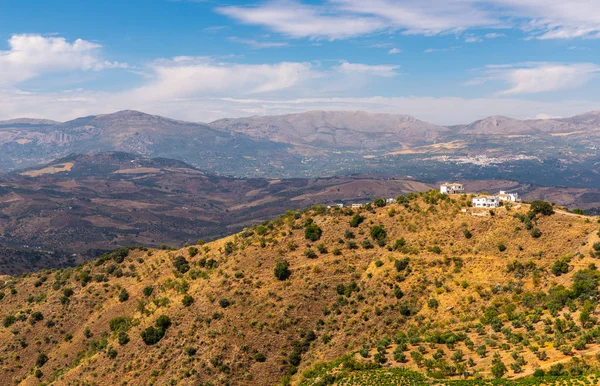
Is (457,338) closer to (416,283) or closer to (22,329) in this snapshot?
(416,283)

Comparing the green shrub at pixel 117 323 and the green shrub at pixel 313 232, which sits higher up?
the green shrub at pixel 313 232

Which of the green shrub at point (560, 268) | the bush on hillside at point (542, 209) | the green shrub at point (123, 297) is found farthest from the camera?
the green shrub at point (123, 297)

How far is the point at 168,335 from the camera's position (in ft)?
259

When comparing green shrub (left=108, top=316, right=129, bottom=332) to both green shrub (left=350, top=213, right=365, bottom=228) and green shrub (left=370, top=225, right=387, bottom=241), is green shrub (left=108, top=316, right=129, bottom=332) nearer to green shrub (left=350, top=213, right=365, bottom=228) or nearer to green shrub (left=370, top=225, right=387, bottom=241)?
green shrub (left=350, top=213, right=365, bottom=228)

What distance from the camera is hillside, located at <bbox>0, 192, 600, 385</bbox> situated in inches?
2409

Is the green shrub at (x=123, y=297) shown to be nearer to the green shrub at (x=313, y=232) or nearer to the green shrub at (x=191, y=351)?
the green shrub at (x=191, y=351)

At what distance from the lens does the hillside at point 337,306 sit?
6119 centimetres

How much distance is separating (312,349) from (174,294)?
33751 mm

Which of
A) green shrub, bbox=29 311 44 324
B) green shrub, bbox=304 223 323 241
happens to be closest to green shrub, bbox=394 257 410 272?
green shrub, bbox=304 223 323 241

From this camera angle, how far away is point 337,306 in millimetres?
79875

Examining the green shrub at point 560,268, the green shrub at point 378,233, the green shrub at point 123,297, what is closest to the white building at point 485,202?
the green shrub at point 378,233

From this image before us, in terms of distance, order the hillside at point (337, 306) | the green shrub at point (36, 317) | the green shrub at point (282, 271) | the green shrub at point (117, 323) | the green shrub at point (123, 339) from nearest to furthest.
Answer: the hillside at point (337, 306) < the green shrub at point (123, 339) < the green shrub at point (282, 271) < the green shrub at point (117, 323) < the green shrub at point (36, 317)

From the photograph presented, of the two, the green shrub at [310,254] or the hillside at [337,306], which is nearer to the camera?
the hillside at [337,306]

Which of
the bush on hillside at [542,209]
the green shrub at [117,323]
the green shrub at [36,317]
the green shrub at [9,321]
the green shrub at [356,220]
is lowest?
the green shrub at [9,321]
